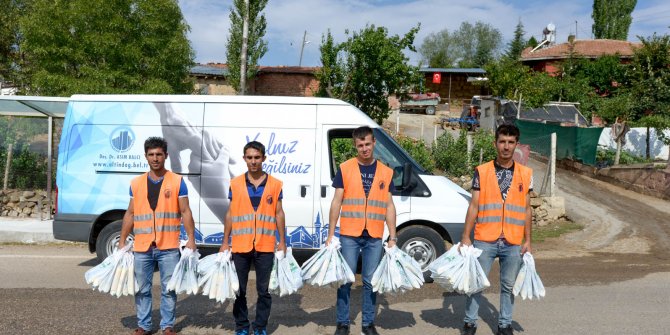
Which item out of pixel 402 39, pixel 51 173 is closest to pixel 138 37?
pixel 51 173

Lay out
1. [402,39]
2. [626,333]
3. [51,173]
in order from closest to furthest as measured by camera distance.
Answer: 1. [626,333]
2. [51,173]
3. [402,39]

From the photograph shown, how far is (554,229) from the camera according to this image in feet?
37.2

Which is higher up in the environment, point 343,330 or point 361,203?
point 361,203

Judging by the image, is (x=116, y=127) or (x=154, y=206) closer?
(x=154, y=206)

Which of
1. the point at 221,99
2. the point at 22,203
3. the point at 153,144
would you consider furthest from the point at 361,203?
the point at 22,203

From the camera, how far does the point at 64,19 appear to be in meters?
14.7

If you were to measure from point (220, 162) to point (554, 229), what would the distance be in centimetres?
745

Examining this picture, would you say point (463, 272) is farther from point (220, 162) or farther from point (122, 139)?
point (122, 139)

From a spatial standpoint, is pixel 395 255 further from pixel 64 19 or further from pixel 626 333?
pixel 64 19

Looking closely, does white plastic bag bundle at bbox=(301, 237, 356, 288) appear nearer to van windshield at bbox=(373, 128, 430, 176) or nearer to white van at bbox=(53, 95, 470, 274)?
white van at bbox=(53, 95, 470, 274)

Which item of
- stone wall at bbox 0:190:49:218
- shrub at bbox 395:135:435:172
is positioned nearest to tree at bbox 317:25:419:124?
shrub at bbox 395:135:435:172

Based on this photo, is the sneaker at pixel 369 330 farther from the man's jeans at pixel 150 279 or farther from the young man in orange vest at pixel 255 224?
the man's jeans at pixel 150 279

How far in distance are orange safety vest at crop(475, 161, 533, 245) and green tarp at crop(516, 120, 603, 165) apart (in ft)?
45.0

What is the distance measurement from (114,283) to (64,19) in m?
12.2
